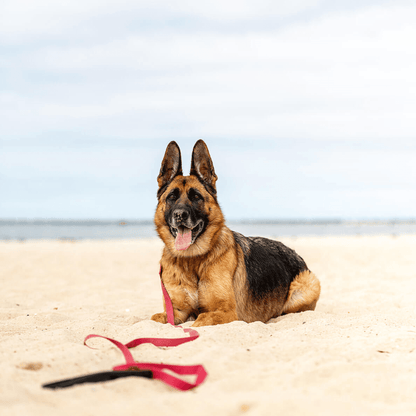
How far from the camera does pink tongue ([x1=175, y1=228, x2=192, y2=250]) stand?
4.73 metres

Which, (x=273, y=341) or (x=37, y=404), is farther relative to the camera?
(x=273, y=341)

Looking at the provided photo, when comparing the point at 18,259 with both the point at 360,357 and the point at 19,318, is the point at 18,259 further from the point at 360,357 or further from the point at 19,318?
the point at 360,357

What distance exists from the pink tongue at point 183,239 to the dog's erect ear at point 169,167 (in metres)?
0.67

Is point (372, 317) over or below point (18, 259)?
over

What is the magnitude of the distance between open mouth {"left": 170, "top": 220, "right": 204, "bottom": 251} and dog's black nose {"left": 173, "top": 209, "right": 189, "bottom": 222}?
208 millimetres

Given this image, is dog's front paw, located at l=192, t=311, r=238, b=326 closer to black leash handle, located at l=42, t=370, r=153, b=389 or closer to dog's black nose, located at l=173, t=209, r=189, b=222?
dog's black nose, located at l=173, t=209, r=189, b=222

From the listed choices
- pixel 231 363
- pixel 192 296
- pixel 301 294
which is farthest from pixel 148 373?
pixel 301 294

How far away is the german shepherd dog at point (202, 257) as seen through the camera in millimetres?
4703

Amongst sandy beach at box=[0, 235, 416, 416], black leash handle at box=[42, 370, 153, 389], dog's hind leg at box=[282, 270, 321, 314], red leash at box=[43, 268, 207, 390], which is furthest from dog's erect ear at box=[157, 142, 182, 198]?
black leash handle at box=[42, 370, 153, 389]

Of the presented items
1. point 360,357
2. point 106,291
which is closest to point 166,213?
point 360,357

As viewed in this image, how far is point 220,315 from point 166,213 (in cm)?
136

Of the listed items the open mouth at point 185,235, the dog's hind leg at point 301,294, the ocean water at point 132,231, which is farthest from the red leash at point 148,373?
the ocean water at point 132,231

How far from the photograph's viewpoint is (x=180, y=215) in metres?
4.56

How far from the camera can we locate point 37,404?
2365mm
